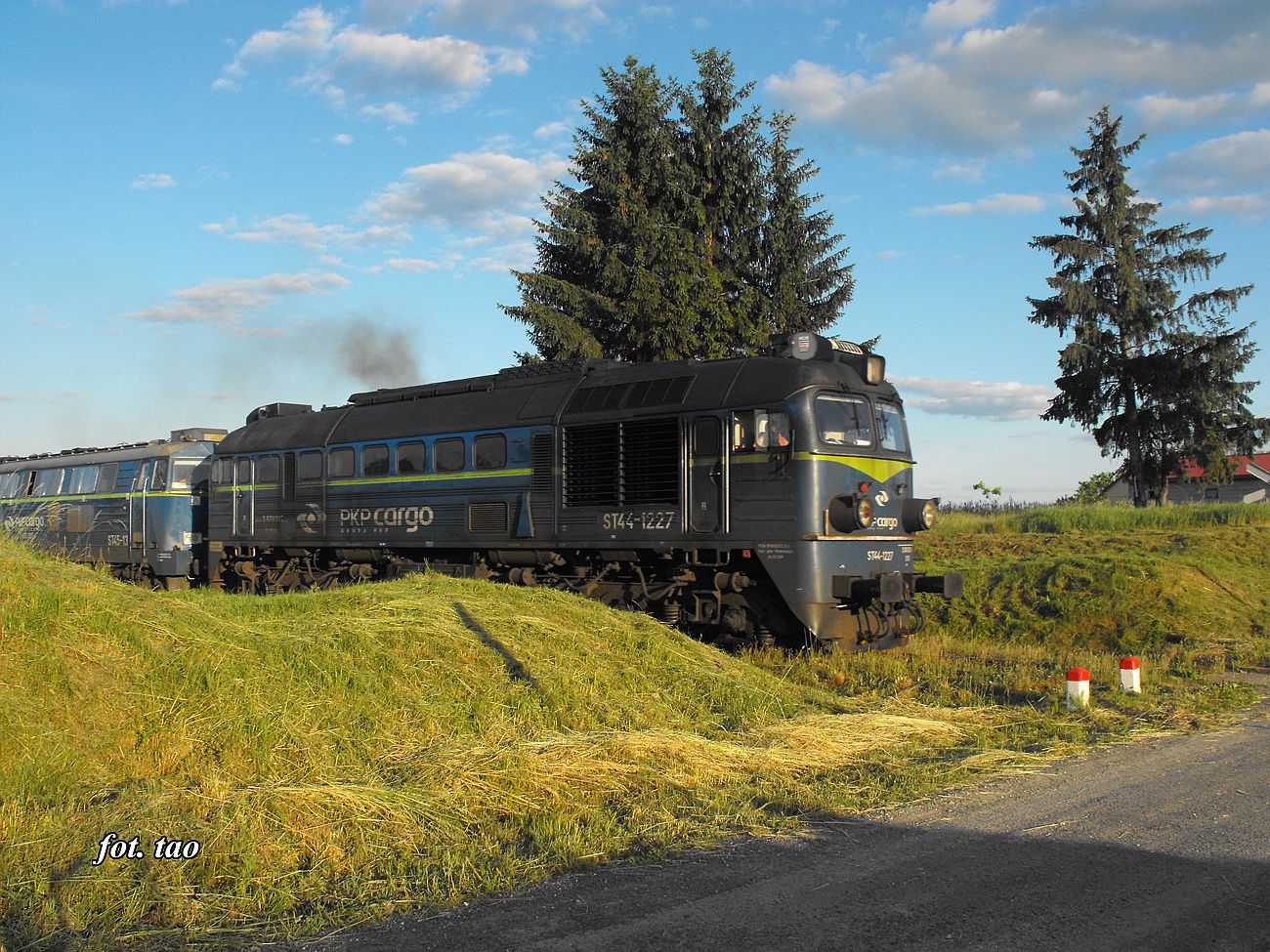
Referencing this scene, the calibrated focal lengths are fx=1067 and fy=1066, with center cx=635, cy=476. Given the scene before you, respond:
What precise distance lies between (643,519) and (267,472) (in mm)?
9882

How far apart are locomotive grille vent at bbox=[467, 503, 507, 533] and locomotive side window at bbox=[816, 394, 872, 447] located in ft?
17.1

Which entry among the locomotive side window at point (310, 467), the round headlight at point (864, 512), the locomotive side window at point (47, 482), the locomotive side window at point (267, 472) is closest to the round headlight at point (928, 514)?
the round headlight at point (864, 512)

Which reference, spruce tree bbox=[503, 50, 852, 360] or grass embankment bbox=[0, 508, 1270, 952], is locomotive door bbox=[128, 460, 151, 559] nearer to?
spruce tree bbox=[503, 50, 852, 360]

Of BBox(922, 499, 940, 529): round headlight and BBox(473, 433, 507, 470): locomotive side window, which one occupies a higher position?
BBox(473, 433, 507, 470): locomotive side window

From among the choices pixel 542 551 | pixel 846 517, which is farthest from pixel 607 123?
pixel 846 517

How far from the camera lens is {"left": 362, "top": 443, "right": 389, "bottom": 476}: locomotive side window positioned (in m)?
18.4

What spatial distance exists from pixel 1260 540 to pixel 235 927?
73.6 feet

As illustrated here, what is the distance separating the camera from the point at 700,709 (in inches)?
385

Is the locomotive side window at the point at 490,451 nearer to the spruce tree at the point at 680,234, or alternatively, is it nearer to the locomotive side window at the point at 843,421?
the locomotive side window at the point at 843,421

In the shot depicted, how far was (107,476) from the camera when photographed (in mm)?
26672

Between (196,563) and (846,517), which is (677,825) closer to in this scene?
(846,517)

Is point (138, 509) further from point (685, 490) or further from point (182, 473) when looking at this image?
point (685, 490)

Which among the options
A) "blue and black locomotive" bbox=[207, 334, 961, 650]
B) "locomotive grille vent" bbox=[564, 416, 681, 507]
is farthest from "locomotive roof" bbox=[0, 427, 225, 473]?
"locomotive grille vent" bbox=[564, 416, 681, 507]

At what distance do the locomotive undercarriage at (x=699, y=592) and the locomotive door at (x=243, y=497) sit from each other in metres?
6.27
